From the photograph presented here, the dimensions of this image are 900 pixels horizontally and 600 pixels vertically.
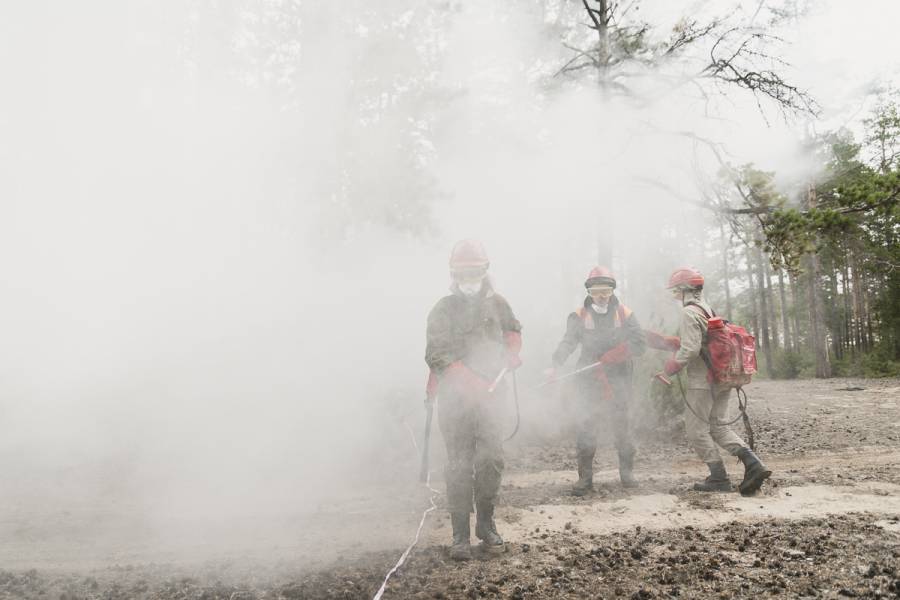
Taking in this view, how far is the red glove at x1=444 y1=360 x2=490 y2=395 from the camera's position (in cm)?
379

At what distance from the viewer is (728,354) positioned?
15.9ft

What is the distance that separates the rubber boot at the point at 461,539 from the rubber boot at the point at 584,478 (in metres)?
1.66

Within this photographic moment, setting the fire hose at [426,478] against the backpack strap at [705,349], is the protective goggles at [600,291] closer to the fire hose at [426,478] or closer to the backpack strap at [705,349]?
the backpack strap at [705,349]

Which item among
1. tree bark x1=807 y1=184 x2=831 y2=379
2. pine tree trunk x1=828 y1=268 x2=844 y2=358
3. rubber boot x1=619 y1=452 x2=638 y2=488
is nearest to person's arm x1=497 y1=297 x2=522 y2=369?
rubber boot x1=619 y1=452 x2=638 y2=488

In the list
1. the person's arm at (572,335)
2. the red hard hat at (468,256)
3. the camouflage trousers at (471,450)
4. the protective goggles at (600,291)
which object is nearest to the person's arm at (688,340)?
the protective goggles at (600,291)

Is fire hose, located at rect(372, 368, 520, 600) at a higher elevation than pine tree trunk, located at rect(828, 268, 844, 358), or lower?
lower

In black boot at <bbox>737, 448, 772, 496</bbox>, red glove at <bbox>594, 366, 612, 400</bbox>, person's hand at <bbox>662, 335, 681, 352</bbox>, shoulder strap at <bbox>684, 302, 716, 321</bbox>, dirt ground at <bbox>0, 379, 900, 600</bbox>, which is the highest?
shoulder strap at <bbox>684, 302, 716, 321</bbox>

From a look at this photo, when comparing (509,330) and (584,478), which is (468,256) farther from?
(584,478)

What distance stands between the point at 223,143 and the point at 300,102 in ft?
3.97

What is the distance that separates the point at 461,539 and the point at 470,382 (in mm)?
967

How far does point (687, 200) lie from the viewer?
8.06 m

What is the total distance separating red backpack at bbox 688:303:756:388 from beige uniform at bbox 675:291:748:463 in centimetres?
6

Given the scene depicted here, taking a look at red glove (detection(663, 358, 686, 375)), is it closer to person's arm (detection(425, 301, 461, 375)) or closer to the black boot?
the black boot

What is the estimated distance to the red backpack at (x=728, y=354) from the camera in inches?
190
